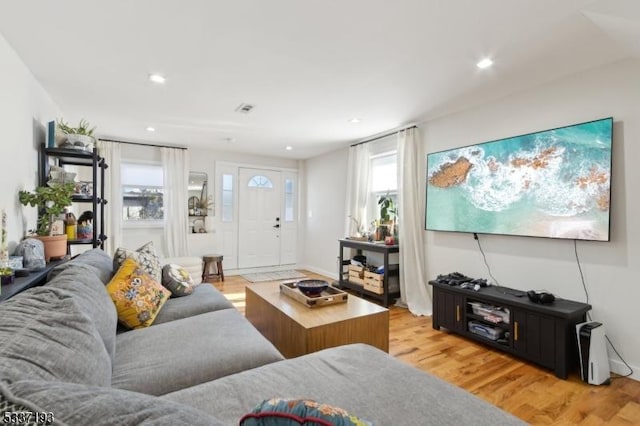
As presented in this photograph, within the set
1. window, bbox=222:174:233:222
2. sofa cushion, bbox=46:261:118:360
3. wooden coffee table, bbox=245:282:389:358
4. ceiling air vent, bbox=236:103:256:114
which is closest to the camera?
sofa cushion, bbox=46:261:118:360

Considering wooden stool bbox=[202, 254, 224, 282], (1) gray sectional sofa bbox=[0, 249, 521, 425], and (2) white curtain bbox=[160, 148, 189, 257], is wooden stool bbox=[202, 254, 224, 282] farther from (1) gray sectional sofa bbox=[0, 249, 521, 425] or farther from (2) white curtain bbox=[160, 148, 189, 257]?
(1) gray sectional sofa bbox=[0, 249, 521, 425]

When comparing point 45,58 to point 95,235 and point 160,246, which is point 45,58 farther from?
point 160,246

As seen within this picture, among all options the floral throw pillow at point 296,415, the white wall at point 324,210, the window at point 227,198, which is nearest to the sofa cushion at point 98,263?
the floral throw pillow at point 296,415

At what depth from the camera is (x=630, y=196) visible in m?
2.21

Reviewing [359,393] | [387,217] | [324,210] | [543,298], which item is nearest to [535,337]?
[543,298]

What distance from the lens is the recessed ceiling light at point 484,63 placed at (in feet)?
7.33

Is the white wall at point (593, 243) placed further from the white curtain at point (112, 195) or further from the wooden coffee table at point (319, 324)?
the white curtain at point (112, 195)

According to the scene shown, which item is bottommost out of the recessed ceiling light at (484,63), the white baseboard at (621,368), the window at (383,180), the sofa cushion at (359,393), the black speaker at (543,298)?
the white baseboard at (621,368)

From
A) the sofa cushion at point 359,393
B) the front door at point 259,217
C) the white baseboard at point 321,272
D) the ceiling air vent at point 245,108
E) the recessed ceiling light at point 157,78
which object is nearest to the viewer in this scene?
the sofa cushion at point 359,393

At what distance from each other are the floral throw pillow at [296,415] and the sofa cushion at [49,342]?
0.45 metres

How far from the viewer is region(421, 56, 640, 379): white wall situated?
2.21 metres

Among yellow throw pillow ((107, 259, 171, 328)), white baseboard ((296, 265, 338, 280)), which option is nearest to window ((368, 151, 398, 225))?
white baseboard ((296, 265, 338, 280))

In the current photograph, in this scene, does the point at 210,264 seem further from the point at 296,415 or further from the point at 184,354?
the point at 296,415

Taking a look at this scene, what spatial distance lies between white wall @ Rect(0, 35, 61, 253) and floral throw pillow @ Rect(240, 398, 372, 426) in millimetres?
2275
